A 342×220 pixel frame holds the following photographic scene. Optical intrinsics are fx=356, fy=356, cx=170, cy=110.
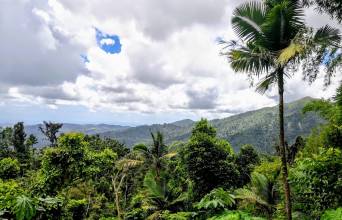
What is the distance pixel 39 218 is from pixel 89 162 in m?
18.1

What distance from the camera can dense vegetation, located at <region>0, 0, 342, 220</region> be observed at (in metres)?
7.55

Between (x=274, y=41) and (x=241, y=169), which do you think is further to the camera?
(x=241, y=169)

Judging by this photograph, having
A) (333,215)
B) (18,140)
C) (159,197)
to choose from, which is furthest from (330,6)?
(18,140)

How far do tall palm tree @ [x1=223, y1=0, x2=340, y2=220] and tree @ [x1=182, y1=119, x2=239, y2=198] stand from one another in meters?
14.8

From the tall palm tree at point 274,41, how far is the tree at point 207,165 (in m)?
14.8

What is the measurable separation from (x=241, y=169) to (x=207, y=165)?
12.6 meters

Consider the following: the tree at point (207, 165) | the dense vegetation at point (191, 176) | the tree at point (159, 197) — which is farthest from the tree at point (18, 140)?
the tree at point (159, 197)

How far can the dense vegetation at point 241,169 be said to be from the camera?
7.55m

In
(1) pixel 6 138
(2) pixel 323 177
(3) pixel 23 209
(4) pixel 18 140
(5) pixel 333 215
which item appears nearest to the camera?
(3) pixel 23 209

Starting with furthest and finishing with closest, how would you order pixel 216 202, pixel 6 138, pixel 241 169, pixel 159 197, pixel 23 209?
pixel 6 138
pixel 241 169
pixel 159 197
pixel 216 202
pixel 23 209

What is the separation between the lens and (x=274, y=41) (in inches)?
396

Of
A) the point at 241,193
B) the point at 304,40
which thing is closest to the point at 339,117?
the point at 304,40

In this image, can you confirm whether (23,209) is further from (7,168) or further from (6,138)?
(6,138)

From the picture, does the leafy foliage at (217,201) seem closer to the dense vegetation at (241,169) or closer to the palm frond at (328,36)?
the dense vegetation at (241,169)
